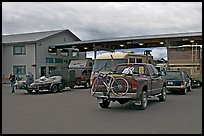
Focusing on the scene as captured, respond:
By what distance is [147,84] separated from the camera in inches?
502

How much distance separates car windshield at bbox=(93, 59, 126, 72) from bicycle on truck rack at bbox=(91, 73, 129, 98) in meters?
7.97

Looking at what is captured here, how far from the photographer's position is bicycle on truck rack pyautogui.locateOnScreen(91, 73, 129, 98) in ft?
38.3

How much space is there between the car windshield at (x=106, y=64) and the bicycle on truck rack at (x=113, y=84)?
26.1 feet

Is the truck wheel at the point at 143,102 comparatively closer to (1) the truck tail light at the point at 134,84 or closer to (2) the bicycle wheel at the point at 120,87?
(1) the truck tail light at the point at 134,84

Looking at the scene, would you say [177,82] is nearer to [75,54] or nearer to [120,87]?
[120,87]

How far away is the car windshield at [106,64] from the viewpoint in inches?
797

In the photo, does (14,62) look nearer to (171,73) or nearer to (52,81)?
(52,81)

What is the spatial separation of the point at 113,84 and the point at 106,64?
893cm

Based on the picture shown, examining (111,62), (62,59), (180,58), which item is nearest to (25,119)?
(111,62)

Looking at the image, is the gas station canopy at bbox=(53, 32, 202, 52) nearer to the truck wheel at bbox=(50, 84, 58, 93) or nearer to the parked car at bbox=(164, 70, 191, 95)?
the parked car at bbox=(164, 70, 191, 95)

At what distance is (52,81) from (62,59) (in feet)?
65.0

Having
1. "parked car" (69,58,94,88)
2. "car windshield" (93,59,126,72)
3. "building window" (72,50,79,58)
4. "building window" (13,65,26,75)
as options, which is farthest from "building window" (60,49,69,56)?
"car windshield" (93,59,126,72)

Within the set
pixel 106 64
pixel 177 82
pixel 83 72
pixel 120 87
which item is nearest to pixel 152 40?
pixel 83 72

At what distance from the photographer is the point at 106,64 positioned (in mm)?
20719
